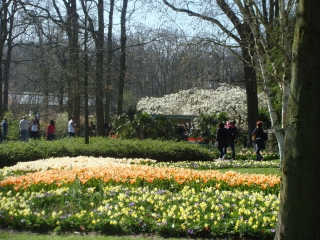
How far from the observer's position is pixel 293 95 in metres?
3.80

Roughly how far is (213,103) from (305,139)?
92.5 feet

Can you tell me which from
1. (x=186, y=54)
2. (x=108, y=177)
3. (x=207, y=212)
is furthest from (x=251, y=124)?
(x=207, y=212)

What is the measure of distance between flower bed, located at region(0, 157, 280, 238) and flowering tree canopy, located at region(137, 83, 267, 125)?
1830 centimetres

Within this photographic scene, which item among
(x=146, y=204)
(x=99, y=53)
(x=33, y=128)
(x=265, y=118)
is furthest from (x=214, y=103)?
(x=146, y=204)

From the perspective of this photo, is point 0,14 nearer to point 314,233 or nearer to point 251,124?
point 251,124

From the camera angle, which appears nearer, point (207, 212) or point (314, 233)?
point (314, 233)

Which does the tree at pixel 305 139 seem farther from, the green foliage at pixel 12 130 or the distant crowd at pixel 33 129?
the green foliage at pixel 12 130

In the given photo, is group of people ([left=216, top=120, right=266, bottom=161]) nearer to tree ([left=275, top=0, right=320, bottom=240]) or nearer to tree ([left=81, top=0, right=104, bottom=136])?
tree ([left=81, top=0, right=104, bottom=136])

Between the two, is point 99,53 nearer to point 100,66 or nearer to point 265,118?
point 100,66

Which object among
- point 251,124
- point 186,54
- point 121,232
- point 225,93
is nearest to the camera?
point 121,232

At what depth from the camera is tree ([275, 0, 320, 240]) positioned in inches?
146

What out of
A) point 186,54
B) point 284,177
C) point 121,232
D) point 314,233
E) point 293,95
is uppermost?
→ point 186,54

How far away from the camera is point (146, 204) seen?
7156mm

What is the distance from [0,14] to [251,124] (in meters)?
11.1
